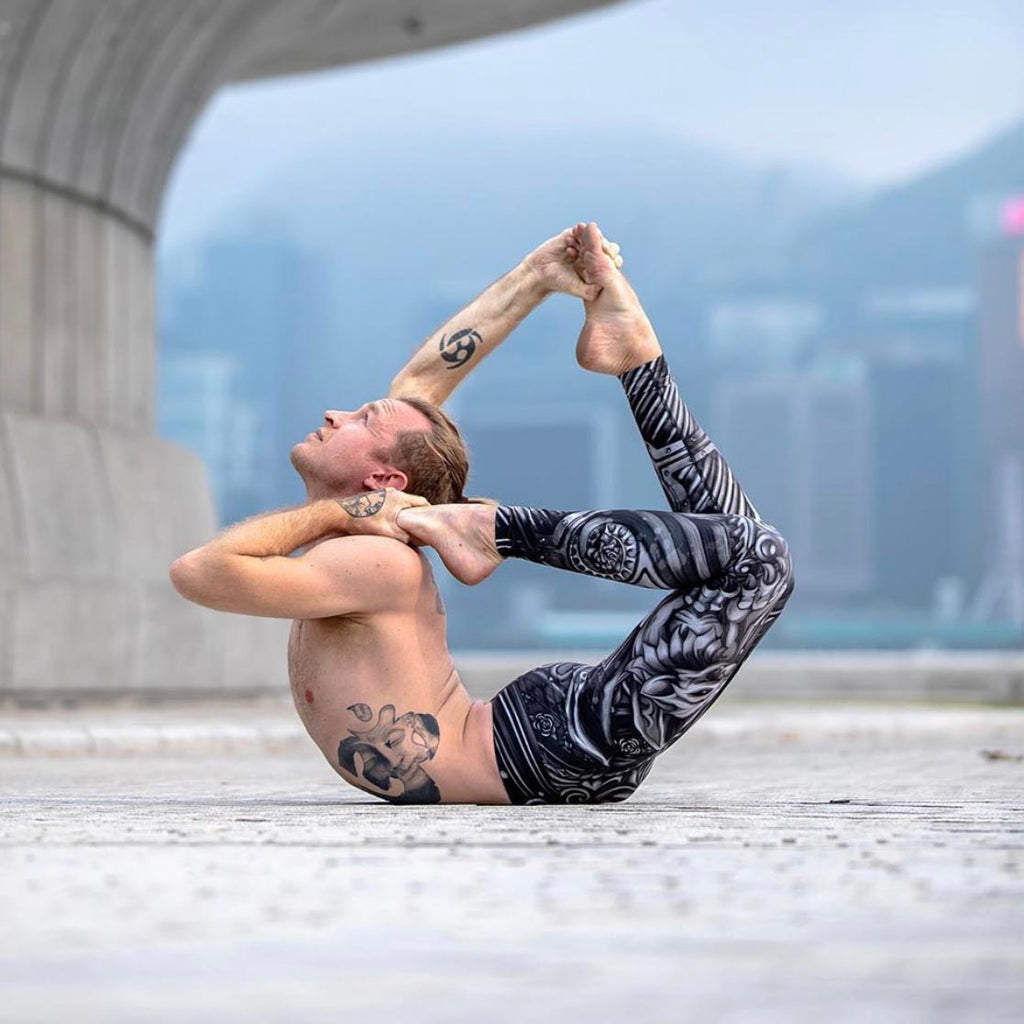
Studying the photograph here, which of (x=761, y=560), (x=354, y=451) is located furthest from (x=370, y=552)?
(x=761, y=560)

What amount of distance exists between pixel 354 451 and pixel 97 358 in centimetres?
1079

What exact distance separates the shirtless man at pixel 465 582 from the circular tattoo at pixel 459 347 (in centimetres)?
57

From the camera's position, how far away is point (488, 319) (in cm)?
570

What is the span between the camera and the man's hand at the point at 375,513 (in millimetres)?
4637

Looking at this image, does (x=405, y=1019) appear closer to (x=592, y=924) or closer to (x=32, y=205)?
(x=592, y=924)

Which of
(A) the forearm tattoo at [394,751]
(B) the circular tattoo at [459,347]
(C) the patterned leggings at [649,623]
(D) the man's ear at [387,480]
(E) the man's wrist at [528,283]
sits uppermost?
(E) the man's wrist at [528,283]

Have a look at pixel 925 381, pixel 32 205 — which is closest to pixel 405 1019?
pixel 32 205

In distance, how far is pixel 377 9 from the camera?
1864 centimetres

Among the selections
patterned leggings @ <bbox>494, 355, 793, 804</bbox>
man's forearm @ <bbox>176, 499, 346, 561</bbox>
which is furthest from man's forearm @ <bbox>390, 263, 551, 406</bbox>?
man's forearm @ <bbox>176, 499, 346, 561</bbox>

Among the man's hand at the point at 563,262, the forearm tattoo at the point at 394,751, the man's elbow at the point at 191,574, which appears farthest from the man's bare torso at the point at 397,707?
the man's hand at the point at 563,262

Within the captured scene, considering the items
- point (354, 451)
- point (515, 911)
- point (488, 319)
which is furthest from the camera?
point (488, 319)

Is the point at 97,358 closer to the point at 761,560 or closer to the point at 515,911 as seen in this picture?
the point at 761,560

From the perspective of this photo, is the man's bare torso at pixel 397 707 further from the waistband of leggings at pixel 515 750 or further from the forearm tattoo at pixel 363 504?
the forearm tattoo at pixel 363 504

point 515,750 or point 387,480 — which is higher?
point 387,480
